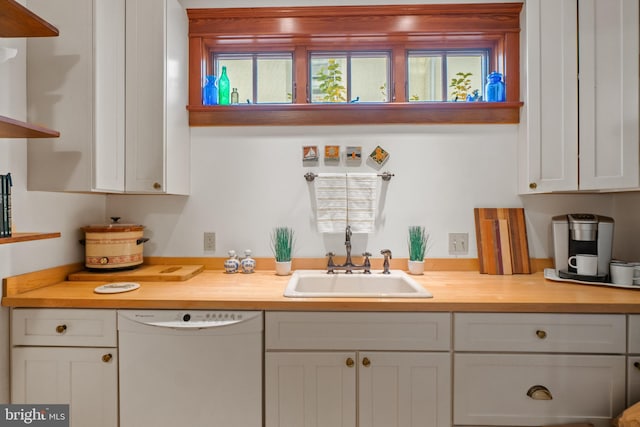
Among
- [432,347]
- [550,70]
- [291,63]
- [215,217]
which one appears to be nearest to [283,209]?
[215,217]

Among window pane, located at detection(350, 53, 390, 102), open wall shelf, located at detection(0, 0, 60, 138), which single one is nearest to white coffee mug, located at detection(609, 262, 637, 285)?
window pane, located at detection(350, 53, 390, 102)

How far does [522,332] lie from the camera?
1.42m

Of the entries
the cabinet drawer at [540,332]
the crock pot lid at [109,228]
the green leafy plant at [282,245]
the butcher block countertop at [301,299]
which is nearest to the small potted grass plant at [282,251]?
the green leafy plant at [282,245]

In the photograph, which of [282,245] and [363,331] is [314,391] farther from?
[282,245]

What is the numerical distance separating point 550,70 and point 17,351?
9.47ft

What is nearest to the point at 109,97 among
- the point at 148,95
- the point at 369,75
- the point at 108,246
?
the point at 148,95

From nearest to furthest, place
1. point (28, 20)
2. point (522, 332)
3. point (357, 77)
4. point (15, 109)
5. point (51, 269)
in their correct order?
1. point (28, 20)
2. point (522, 332)
3. point (15, 109)
4. point (51, 269)
5. point (357, 77)

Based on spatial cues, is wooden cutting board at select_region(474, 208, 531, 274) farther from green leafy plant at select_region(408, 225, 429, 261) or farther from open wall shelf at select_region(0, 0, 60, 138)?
open wall shelf at select_region(0, 0, 60, 138)

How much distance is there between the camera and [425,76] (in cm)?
216

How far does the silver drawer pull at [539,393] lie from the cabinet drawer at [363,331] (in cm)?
39

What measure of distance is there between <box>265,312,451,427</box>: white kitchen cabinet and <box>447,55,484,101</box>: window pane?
1.47m

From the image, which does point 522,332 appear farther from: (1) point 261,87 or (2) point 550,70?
(1) point 261,87

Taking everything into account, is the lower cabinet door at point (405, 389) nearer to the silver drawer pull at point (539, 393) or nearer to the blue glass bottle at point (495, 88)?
the silver drawer pull at point (539, 393)

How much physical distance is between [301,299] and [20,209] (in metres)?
1.35
